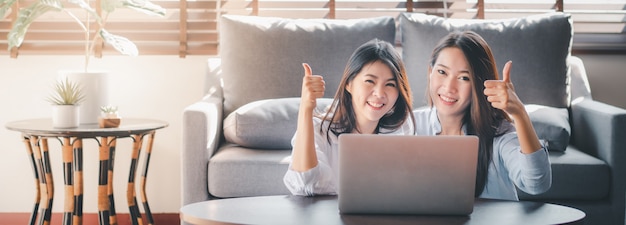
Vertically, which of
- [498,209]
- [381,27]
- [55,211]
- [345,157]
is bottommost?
[55,211]

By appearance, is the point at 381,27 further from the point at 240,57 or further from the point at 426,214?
the point at 426,214

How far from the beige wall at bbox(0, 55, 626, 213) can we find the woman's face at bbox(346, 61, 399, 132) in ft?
5.68

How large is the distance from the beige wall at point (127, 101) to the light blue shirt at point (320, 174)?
1676 millimetres

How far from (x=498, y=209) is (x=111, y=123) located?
5.40 ft

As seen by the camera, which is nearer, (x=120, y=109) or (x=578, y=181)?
(x=578, y=181)

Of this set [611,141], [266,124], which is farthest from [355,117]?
[611,141]

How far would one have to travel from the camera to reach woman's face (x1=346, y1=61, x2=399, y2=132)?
1785mm

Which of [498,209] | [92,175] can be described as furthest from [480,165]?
[92,175]

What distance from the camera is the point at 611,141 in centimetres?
263

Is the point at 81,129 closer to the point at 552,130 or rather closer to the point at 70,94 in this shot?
the point at 70,94

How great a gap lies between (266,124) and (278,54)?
42cm

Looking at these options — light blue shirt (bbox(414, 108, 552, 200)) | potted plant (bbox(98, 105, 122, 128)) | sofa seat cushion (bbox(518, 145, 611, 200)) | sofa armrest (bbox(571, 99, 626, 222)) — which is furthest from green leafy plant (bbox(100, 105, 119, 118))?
sofa armrest (bbox(571, 99, 626, 222))

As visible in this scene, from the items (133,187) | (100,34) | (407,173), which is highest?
(100,34)

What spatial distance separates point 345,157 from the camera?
1.41 meters
